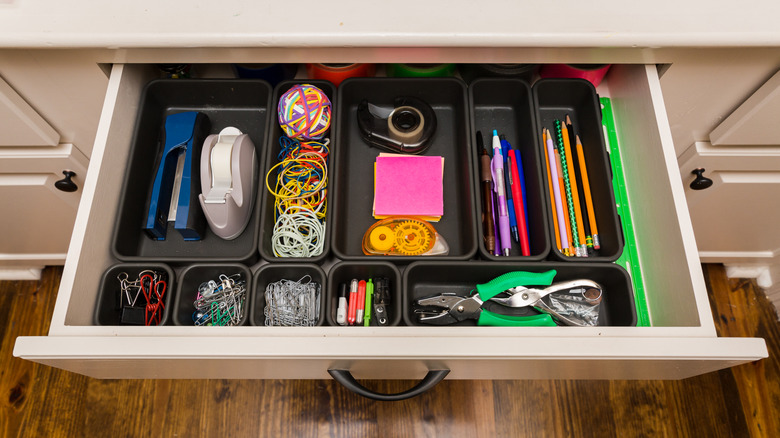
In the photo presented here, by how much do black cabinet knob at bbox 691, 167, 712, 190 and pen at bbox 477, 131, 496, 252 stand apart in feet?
1.32

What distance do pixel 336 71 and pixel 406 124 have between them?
14 centimetres

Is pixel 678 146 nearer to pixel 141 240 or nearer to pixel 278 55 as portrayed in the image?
pixel 278 55

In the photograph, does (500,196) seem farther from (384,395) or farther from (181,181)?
(181,181)

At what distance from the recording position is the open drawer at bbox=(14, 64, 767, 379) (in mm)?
526

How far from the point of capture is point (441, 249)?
719 millimetres

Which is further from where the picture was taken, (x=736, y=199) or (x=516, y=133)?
(x=736, y=199)

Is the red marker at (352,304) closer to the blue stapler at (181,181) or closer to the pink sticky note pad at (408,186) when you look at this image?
the pink sticky note pad at (408,186)

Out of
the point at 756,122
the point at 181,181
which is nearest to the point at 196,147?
the point at 181,181

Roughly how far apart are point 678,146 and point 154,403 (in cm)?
122

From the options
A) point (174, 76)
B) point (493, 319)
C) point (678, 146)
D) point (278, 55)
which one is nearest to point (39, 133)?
point (174, 76)

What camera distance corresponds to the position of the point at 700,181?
2.77 feet

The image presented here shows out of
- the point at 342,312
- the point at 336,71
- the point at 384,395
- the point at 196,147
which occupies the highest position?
the point at 336,71

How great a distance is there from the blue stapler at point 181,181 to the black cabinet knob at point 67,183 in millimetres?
268

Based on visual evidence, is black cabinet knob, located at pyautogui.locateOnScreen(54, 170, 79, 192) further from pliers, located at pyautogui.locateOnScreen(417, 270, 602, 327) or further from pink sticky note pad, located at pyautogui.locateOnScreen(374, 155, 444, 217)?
pliers, located at pyautogui.locateOnScreen(417, 270, 602, 327)
